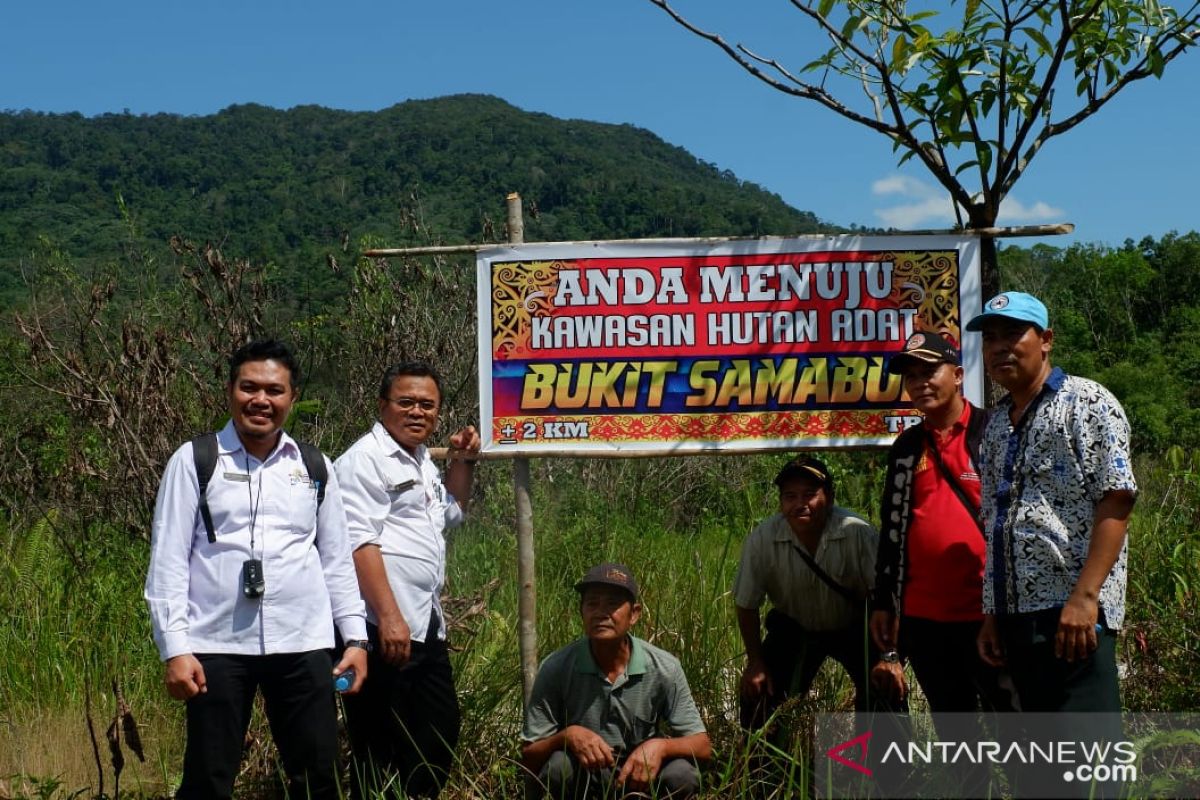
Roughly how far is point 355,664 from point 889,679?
171cm

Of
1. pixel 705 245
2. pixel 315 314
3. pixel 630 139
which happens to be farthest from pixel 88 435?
Answer: pixel 630 139

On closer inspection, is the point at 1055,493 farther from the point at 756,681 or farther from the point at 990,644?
the point at 756,681

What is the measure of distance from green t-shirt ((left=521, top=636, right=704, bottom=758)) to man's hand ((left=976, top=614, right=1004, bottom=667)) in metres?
1.00

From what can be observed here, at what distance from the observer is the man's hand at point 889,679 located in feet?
12.2

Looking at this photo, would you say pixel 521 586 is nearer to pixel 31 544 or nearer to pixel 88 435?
pixel 31 544

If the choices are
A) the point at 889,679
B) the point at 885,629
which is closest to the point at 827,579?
the point at 885,629

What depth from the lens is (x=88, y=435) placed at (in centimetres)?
764

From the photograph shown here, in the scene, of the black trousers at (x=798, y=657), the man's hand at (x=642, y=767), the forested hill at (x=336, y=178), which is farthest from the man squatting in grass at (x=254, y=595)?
the forested hill at (x=336, y=178)

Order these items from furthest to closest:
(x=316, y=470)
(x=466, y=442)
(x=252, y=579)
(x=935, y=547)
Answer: (x=466, y=442), (x=935, y=547), (x=316, y=470), (x=252, y=579)

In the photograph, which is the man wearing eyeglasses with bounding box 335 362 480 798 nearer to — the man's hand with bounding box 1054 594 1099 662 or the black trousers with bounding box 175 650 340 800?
the black trousers with bounding box 175 650 340 800

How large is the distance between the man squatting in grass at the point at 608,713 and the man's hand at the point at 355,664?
67cm

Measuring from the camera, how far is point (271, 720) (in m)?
3.45

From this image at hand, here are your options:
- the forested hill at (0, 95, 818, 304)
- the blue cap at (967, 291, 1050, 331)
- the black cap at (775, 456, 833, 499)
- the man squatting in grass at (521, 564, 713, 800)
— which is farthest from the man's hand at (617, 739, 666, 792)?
the forested hill at (0, 95, 818, 304)

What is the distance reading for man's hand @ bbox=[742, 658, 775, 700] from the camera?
159 inches
